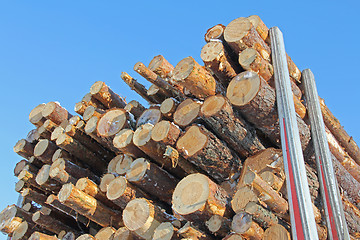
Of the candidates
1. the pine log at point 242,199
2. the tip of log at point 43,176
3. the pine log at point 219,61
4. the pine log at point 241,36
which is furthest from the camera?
the tip of log at point 43,176

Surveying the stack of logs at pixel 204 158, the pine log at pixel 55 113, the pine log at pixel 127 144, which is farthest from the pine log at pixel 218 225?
the pine log at pixel 55 113

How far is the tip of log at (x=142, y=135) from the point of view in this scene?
12.2ft

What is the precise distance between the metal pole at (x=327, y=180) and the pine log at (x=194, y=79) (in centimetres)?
119

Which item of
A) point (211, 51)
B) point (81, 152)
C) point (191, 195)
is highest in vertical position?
point (211, 51)

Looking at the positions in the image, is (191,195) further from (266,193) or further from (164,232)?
(266,193)

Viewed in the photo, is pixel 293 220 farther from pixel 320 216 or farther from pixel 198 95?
pixel 198 95

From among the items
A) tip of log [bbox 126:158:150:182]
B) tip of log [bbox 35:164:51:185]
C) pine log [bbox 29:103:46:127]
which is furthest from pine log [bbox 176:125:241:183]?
pine log [bbox 29:103:46:127]

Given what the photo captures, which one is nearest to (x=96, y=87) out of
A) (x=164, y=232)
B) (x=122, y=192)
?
(x=122, y=192)

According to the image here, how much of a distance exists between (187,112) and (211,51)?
705 millimetres

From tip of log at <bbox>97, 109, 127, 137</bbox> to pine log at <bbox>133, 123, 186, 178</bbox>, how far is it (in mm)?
497

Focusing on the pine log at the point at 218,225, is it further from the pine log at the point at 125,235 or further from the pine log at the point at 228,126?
the pine log at the point at 125,235

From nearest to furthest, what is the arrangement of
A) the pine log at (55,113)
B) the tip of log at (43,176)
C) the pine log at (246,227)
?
the pine log at (246,227)
the tip of log at (43,176)
the pine log at (55,113)

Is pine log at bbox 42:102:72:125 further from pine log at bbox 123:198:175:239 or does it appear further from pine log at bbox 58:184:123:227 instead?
pine log at bbox 123:198:175:239

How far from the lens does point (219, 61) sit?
3.50 metres
